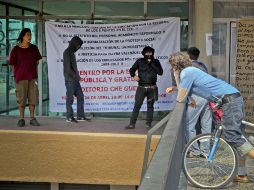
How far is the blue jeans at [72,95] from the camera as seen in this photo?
33.5 ft

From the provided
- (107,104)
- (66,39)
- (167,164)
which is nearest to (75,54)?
(66,39)

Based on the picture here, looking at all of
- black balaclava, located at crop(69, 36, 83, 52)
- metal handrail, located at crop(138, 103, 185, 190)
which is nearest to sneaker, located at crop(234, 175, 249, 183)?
metal handrail, located at crop(138, 103, 185, 190)

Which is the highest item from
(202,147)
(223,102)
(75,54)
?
(75,54)

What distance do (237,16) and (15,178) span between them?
5.66 meters

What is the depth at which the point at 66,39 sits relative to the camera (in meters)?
10.8

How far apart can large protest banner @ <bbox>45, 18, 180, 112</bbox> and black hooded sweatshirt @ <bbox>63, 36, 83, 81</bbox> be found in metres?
0.69

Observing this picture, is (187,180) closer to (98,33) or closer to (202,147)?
(202,147)

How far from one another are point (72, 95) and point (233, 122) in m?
5.36

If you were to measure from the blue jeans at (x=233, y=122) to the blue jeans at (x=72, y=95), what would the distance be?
204 inches

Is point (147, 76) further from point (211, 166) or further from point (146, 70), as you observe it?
point (211, 166)

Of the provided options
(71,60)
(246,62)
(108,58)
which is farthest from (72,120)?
(246,62)

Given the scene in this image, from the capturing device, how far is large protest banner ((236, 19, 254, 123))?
9742 mm

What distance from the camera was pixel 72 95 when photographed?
1027 centimetres

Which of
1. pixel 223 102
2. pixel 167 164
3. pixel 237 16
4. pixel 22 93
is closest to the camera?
pixel 167 164
